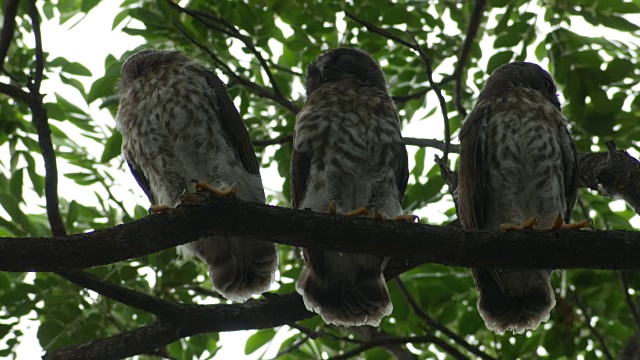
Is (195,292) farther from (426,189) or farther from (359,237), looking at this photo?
(359,237)

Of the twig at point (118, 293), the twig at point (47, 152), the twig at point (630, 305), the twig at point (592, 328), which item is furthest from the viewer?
the twig at point (592, 328)

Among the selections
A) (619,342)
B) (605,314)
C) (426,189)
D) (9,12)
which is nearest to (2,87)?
(9,12)

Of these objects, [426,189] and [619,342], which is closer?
[426,189]

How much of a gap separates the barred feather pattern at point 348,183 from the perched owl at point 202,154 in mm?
309

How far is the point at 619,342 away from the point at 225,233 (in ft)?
11.9

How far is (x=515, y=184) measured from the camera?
5070 mm

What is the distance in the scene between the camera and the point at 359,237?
12.9 ft

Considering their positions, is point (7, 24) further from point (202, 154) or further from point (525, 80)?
point (525, 80)

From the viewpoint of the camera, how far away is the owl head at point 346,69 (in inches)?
230

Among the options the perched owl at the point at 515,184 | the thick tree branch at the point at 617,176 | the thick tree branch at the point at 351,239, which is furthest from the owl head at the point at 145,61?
the thick tree branch at the point at 617,176

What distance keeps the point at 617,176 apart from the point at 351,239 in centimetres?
189

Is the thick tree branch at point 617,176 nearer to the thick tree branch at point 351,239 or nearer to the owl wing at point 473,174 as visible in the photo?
the owl wing at point 473,174

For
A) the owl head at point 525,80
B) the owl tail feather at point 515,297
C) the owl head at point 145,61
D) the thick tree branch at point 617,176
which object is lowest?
the owl tail feather at point 515,297

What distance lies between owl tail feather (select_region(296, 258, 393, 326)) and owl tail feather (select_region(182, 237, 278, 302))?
0.86ft
